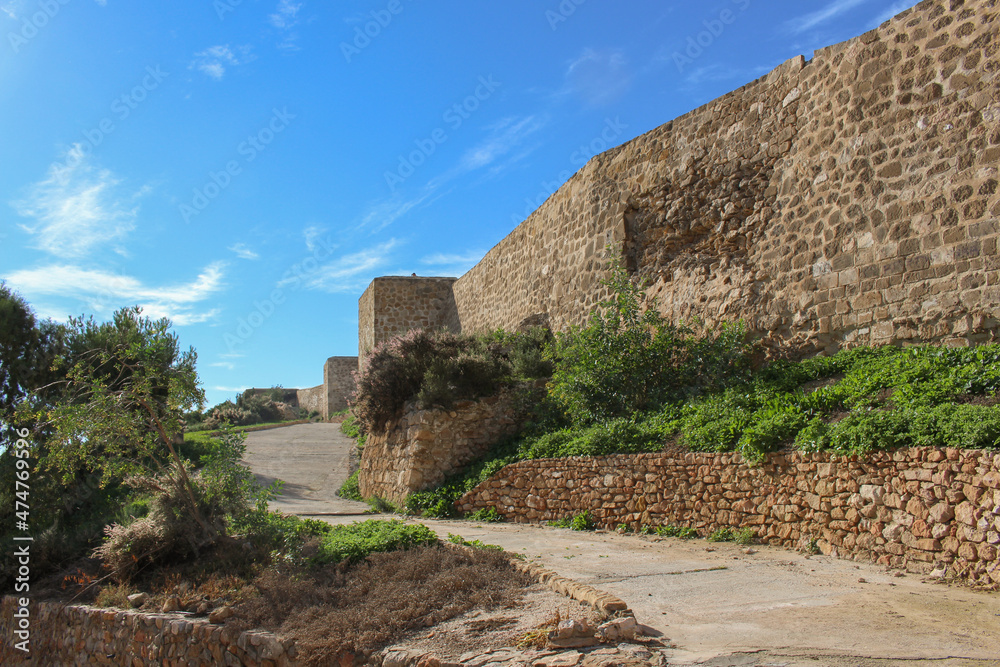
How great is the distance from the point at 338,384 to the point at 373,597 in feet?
86.3

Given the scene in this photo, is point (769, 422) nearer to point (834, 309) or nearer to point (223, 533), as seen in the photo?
point (834, 309)

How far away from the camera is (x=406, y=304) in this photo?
2239 centimetres

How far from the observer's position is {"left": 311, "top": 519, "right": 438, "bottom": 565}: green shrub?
6.73m

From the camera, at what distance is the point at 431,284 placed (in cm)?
2272

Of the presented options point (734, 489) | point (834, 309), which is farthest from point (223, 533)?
point (834, 309)

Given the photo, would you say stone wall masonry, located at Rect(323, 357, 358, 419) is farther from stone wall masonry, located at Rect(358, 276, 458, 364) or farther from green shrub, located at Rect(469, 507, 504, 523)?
green shrub, located at Rect(469, 507, 504, 523)

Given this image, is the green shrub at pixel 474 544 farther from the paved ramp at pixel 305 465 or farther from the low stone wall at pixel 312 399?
the low stone wall at pixel 312 399

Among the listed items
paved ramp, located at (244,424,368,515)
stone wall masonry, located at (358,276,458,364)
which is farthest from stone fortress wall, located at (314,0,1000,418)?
stone wall masonry, located at (358,276,458,364)

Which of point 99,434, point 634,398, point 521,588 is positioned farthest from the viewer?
point 634,398

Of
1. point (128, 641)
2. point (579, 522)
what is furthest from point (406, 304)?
point (128, 641)

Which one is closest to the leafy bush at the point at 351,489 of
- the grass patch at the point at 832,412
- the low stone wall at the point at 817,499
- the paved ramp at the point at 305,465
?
the paved ramp at the point at 305,465

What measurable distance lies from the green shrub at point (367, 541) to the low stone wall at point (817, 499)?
2902 millimetres

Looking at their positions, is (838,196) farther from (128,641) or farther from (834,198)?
(128,641)

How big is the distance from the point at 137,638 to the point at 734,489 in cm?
635
